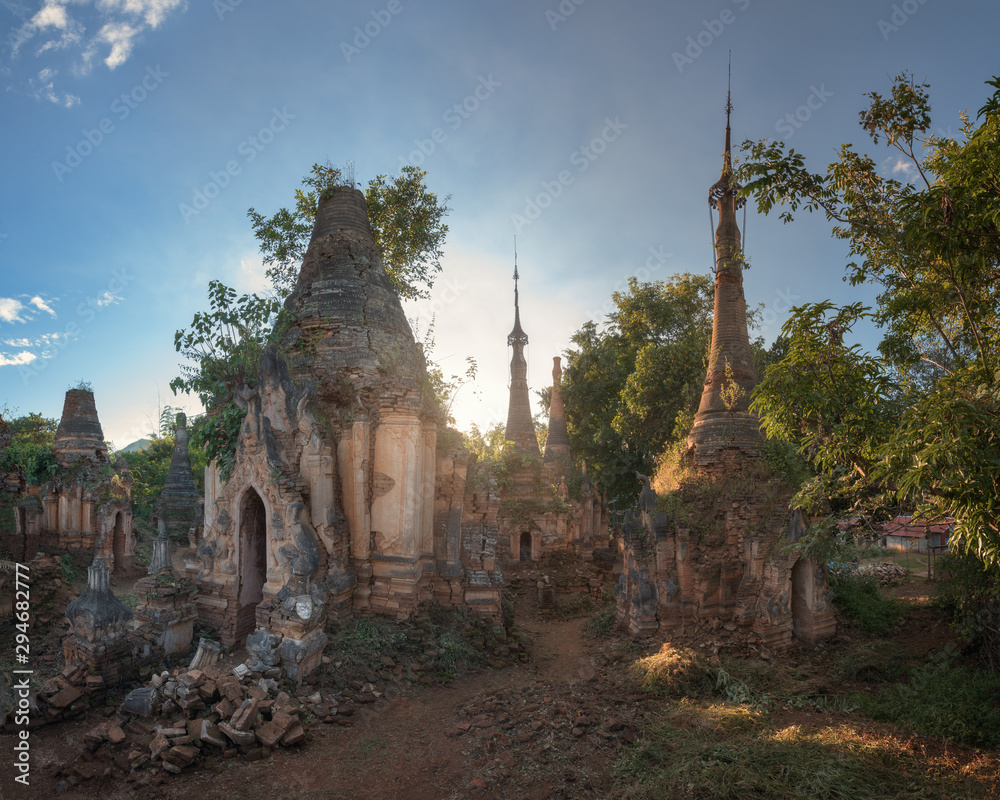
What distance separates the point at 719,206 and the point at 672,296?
12594 millimetres

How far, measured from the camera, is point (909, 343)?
23.3 ft

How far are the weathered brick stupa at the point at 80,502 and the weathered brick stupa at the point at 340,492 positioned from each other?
11.0 meters

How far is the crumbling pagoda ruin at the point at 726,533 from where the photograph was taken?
9945mm

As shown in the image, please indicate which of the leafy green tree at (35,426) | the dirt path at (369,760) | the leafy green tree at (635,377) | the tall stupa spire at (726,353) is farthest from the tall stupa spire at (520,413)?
the leafy green tree at (35,426)

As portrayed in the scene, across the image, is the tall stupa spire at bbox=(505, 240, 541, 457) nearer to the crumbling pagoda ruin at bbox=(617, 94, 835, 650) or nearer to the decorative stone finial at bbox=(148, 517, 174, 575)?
the crumbling pagoda ruin at bbox=(617, 94, 835, 650)

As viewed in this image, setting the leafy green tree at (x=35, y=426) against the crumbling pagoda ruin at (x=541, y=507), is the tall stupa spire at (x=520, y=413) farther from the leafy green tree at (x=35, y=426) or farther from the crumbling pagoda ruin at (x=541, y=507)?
the leafy green tree at (x=35, y=426)

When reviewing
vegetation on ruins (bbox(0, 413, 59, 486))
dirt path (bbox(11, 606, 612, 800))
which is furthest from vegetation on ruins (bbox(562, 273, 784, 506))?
vegetation on ruins (bbox(0, 413, 59, 486))

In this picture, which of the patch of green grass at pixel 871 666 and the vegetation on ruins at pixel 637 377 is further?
the vegetation on ruins at pixel 637 377

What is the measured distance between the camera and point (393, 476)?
978cm

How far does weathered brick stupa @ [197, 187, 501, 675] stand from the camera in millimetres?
8695

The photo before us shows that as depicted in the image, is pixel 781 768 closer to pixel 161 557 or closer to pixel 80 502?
pixel 161 557

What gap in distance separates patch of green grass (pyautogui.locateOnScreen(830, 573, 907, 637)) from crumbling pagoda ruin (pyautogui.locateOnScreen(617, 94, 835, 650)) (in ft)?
3.04

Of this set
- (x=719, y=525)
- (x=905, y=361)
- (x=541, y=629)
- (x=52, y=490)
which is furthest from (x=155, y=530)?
(x=905, y=361)

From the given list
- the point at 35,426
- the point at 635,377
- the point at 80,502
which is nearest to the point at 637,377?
the point at 635,377
